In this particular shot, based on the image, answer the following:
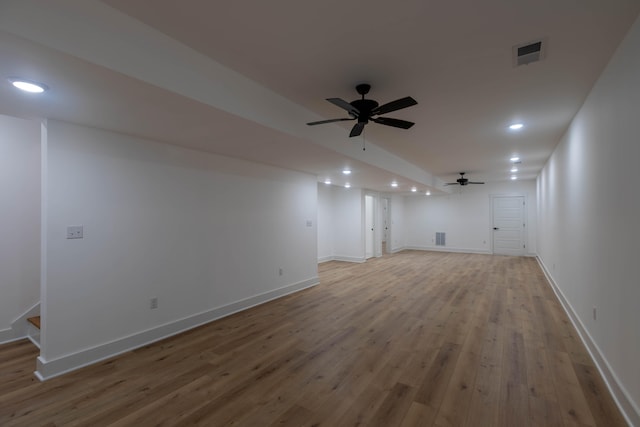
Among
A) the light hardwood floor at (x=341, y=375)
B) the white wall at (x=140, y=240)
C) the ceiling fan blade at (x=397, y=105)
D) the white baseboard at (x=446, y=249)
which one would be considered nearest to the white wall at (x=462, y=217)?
the white baseboard at (x=446, y=249)

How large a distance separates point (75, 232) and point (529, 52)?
415cm

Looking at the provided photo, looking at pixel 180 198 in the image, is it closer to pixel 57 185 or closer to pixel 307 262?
pixel 57 185

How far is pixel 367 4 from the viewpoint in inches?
66.6

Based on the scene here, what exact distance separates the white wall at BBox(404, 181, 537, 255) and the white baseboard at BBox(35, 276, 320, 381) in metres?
8.44

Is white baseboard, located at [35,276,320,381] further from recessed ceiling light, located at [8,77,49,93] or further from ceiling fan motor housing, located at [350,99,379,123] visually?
ceiling fan motor housing, located at [350,99,379,123]

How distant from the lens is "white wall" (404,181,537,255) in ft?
32.3

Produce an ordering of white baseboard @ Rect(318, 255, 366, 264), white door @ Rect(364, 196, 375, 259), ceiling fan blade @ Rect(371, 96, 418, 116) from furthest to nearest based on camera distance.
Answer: white door @ Rect(364, 196, 375, 259) < white baseboard @ Rect(318, 255, 366, 264) < ceiling fan blade @ Rect(371, 96, 418, 116)

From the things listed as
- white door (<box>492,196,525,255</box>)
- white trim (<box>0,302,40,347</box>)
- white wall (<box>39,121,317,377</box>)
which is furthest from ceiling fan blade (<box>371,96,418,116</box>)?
white door (<box>492,196,525,255</box>)

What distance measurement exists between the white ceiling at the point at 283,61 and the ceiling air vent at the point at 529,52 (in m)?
0.05

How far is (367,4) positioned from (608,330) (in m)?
3.11

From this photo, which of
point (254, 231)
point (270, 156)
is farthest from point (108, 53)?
point (254, 231)

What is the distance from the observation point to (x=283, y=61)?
2.32 metres

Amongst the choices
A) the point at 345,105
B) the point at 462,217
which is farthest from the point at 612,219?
the point at 462,217

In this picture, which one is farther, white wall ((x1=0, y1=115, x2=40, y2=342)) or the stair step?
white wall ((x1=0, y1=115, x2=40, y2=342))
